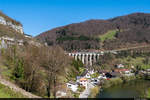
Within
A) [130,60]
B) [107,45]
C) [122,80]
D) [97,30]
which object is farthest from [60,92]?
[97,30]

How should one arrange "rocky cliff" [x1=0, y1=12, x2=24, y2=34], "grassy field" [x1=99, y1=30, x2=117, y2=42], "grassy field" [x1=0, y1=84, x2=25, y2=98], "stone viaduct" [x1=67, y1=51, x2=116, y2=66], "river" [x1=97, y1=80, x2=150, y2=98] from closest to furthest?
"grassy field" [x1=0, y1=84, x2=25, y2=98]
"river" [x1=97, y1=80, x2=150, y2=98]
"rocky cliff" [x1=0, y1=12, x2=24, y2=34]
"stone viaduct" [x1=67, y1=51, x2=116, y2=66]
"grassy field" [x1=99, y1=30, x2=117, y2=42]

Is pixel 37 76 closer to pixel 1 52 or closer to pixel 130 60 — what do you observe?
pixel 1 52

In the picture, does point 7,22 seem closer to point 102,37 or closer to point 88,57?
point 88,57

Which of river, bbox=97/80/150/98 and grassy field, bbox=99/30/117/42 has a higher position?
grassy field, bbox=99/30/117/42

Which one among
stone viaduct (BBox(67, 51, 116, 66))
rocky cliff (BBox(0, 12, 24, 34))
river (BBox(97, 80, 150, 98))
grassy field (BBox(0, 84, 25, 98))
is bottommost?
river (BBox(97, 80, 150, 98))

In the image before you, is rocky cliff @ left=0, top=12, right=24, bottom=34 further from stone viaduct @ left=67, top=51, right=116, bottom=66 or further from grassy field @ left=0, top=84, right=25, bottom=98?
grassy field @ left=0, top=84, right=25, bottom=98

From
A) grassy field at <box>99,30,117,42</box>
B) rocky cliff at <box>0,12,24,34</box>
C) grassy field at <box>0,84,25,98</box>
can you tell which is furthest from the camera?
grassy field at <box>99,30,117,42</box>

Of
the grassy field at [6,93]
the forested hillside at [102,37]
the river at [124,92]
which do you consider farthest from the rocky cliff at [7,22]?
the forested hillside at [102,37]

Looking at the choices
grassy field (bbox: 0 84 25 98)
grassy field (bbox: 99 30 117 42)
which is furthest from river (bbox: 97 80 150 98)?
grassy field (bbox: 99 30 117 42)

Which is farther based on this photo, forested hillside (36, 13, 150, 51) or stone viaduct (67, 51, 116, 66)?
forested hillside (36, 13, 150, 51)

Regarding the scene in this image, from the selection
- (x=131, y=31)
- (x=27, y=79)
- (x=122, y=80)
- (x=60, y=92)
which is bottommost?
(x=122, y=80)

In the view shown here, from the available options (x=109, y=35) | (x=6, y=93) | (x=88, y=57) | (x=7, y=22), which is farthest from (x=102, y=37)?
(x=6, y=93)
